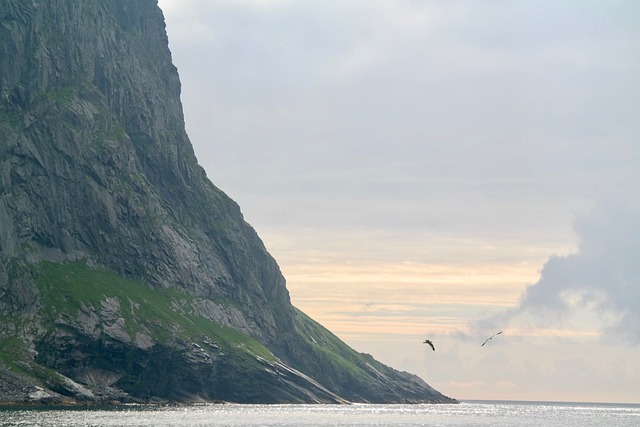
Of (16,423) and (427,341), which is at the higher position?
(427,341)

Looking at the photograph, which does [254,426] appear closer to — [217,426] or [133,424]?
[217,426]

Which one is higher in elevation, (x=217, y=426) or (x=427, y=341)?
(x=427, y=341)

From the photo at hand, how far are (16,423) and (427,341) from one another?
83.1 metres

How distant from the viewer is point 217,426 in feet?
644

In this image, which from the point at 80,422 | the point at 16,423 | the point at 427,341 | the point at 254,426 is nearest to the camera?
the point at 427,341

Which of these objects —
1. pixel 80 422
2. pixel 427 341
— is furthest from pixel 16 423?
pixel 427 341

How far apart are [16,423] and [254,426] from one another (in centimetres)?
5000

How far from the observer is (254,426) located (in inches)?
7835

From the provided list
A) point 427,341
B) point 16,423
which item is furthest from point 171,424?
point 427,341

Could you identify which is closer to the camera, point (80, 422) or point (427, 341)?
point (427, 341)

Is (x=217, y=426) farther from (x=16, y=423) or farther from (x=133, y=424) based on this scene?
(x=16, y=423)

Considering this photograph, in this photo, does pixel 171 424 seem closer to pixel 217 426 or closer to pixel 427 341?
pixel 217 426

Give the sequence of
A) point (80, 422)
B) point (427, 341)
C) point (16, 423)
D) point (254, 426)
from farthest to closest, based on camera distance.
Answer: point (254, 426) → point (80, 422) → point (16, 423) → point (427, 341)

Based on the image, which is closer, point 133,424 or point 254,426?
point 133,424
